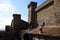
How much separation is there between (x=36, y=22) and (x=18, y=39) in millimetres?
1945

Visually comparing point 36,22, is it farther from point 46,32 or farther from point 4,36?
point 46,32

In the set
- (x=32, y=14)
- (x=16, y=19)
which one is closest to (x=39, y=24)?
(x=32, y=14)

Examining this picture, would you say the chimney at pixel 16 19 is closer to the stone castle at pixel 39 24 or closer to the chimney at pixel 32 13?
the stone castle at pixel 39 24

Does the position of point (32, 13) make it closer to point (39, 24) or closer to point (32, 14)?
point (32, 14)

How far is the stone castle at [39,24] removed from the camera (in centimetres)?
909

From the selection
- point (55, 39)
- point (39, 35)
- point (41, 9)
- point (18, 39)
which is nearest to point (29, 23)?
point (18, 39)

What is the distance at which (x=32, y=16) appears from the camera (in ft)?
48.4

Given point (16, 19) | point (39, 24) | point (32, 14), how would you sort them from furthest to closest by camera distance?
point (16, 19)
point (32, 14)
point (39, 24)

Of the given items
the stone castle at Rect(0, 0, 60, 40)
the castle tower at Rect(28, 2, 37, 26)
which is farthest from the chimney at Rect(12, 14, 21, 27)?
the castle tower at Rect(28, 2, 37, 26)

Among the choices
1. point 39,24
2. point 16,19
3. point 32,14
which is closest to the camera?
point 39,24

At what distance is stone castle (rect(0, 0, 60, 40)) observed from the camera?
9085 mm

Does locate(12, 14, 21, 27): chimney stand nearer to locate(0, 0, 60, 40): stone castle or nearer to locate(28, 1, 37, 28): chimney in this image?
locate(0, 0, 60, 40): stone castle

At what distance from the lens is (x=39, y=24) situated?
12906mm

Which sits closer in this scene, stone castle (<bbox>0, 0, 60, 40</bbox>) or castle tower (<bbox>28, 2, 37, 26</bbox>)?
stone castle (<bbox>0, 0, 60, 40</bbox>)
